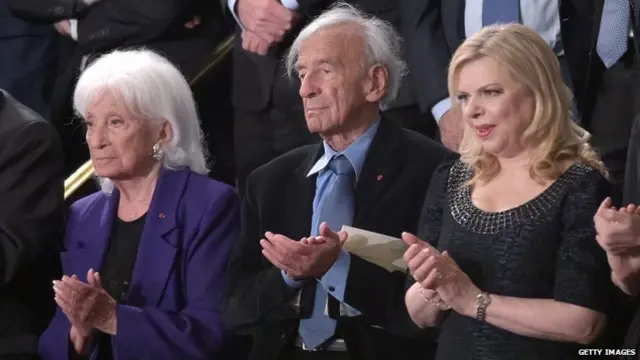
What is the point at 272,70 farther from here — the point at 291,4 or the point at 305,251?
the point at 305,251

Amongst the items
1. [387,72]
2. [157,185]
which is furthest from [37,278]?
[387,72]

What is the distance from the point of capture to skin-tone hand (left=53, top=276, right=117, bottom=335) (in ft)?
10.2

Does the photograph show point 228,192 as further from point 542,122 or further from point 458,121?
point 542,122

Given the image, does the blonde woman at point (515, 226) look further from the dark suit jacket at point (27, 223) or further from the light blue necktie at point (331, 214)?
the dark suit jacket at point (27, 223)

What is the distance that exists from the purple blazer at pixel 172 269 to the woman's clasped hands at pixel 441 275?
2.75 ft

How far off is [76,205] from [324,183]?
816mm

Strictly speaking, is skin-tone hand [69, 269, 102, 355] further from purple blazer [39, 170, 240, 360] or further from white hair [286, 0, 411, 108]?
Result: white hair [286, 0, 411, 108]

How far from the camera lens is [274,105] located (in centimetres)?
380

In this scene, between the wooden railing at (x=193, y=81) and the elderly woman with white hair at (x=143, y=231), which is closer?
the elderly woman with white hair at (x=143, y=231)

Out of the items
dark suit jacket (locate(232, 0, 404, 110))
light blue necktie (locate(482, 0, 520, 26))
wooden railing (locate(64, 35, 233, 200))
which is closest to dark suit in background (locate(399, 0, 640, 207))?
light blue necktie (locate(482, 0, 520, 26))

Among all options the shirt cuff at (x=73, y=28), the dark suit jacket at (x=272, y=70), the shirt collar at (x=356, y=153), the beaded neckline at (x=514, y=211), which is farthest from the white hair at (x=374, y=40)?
the shirt cuff at (x=73, y=28)

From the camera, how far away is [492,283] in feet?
8.41

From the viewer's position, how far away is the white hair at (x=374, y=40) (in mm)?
3213

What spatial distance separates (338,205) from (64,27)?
1.68m
